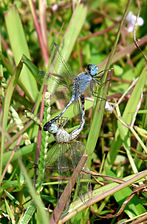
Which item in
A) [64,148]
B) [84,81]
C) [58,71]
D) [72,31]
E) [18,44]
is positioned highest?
[72,31]

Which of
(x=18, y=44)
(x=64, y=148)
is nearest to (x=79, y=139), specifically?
(x=64, y=148)

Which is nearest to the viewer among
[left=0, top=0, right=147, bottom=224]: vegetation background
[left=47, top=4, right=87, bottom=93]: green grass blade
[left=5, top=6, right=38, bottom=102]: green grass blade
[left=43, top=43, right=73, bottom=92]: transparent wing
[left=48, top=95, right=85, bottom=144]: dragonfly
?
[left=0, top=0, right=147, bottom=224]: vegetation background

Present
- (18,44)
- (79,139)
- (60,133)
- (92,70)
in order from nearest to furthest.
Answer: (60,133) → (92,70) → (79,139) → (18,44)

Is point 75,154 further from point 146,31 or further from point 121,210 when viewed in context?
point 146,31

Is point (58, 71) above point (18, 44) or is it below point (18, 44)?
below

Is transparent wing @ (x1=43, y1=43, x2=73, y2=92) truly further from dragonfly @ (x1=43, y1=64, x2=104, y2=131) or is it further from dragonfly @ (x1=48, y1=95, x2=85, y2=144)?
dragonfly @ (x1=48, y1=95, x2=85, y2=144)

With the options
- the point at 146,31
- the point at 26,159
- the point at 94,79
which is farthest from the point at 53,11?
the point at 26,159

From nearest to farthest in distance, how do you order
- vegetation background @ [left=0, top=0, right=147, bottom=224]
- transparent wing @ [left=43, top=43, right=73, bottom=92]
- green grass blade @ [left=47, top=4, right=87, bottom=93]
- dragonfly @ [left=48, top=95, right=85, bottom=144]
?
vegetation background @ [left=0, top=0, right=147, bottom=224] → dragonfly @ [left=48, top=95, right=85, bottom=144] → transparent wing @ [left=43, top=43, right=73, bottom=92] → green grass blade @ [left=47, top=4, right=87, bottom=93]

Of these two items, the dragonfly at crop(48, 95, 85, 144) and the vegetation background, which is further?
the dragonfly at crop(48, 95, 85, 144)

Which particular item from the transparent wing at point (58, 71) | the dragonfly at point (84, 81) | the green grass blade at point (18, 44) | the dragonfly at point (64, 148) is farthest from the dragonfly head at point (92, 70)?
the green grass blade at point (18, 44)

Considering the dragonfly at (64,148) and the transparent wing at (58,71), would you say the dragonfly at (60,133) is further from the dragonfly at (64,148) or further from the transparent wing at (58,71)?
the transparent wing at (58,71)

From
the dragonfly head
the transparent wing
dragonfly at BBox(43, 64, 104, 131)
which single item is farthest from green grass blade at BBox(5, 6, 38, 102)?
the dragonfly head

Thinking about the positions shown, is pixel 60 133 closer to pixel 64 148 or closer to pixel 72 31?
pixel 64 148
